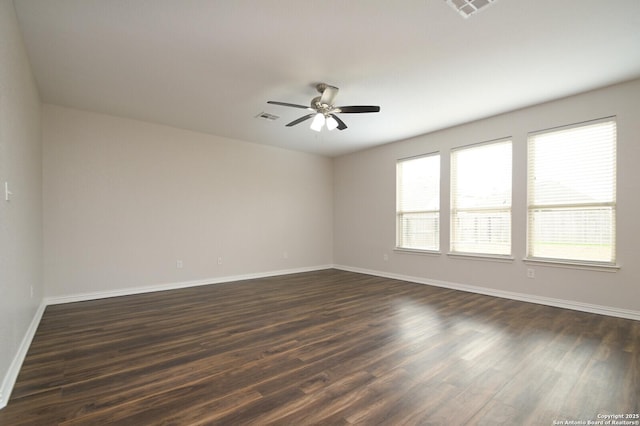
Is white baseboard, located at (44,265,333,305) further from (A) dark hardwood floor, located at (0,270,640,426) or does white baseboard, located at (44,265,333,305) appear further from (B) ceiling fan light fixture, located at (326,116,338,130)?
(B) ceiling fan light fixture, located at (326,116,338,130)

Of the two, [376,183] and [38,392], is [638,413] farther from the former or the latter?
[376,183]

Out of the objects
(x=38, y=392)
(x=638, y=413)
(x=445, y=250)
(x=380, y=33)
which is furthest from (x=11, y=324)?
(x=445, y=250)

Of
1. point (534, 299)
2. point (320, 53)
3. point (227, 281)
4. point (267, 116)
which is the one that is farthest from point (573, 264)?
point (227, 281)

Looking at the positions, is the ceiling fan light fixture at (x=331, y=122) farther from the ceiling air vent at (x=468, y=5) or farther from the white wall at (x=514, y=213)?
the white wall at (x=514, y=213)

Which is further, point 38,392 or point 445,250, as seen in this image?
point 445,250

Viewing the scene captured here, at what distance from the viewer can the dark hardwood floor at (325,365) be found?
65.5 inches

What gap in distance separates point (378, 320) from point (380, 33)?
2.86 metres

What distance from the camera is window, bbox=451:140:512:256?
438 centimetres

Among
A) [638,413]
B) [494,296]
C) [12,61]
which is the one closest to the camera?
[638,413]

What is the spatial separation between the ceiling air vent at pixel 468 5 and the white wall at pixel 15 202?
3.07 meters

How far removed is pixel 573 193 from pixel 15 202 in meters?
5.86

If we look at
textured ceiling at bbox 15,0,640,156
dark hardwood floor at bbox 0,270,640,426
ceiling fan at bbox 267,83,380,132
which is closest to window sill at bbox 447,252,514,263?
dark hardwood floor at bbox 0,270,640,426

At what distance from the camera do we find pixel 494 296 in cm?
434

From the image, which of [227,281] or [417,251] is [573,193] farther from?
[227,281]
